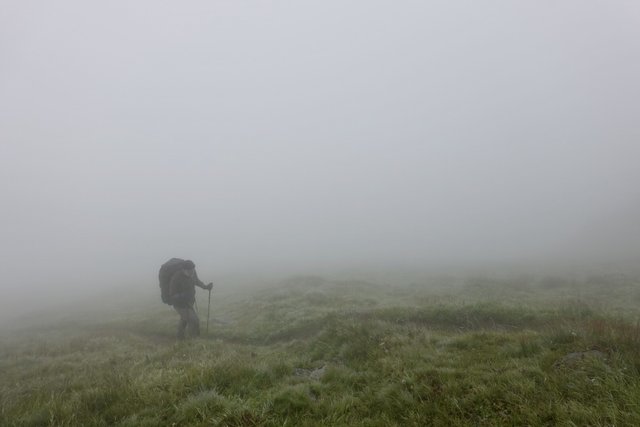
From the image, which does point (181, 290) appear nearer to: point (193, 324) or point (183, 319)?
point (183, 319)

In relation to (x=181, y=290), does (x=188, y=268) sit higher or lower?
higher

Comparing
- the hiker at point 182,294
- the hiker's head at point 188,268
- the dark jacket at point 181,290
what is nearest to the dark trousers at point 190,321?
the hiker at point 182,294

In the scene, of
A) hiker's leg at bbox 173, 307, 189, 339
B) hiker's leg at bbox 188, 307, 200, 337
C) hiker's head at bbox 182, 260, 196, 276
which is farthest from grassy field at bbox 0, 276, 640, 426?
hiker's head at bbox 182, 260, 196, 276

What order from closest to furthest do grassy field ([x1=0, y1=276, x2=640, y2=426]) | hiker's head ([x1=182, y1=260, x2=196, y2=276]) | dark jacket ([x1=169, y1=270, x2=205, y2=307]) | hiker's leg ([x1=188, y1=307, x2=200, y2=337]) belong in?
grassy field ([x1=0, y1=276, x2=640, y2=426]) → dark jacket ([x1=169, y1=270, x2=205, y2=307]) → hiker's leg ([x1=188, y1=307, x2=200, y2=337]) → hiker's head ([x1=182, y1=260, x2=196, y2=276])

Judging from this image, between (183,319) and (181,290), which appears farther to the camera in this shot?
(183,319)

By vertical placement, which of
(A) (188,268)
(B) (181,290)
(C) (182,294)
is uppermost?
(A) (188,268)


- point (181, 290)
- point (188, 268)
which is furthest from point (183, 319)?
point (188, 268)

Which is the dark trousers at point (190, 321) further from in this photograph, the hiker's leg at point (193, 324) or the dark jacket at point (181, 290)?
the dark jacket at point (181, 290)

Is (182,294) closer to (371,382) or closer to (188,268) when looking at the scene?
(188,268)

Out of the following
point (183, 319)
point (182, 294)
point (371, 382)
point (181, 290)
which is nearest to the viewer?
point (371, 382)

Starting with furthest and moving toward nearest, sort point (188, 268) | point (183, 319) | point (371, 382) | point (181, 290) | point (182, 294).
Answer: point (188, 268) < point (183, 319) < point (181, 290) < point (182, 294) < point (371, 382)

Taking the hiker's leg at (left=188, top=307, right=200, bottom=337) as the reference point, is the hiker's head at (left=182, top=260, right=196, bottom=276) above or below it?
above

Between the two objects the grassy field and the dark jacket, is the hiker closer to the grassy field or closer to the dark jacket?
the dark jacket

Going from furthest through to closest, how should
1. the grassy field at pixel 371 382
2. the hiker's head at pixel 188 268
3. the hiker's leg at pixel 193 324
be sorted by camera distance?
1. the hiker's head at pixel 188 268
2. the hiker's leg at pixel 193 324
3. the grassy field at pixel 371 382
